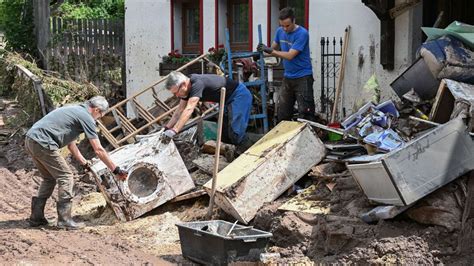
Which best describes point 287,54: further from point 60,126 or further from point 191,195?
point 60,126

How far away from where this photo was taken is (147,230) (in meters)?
9.90

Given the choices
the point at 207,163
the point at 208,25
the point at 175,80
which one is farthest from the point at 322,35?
the point at 175,80

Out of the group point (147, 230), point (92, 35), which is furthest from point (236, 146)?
point (92, 35)

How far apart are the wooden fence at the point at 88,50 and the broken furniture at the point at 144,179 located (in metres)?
9.00

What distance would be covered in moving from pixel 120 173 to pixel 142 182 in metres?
0.99

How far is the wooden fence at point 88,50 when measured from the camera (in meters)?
19.4

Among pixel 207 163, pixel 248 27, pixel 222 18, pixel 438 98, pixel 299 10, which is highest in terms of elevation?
pixel 299 10

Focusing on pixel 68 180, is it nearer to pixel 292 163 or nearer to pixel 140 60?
pixel 292 163

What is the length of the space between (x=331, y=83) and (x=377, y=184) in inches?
193

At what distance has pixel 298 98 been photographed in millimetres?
11453

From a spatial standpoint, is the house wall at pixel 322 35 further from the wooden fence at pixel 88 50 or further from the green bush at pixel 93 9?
the green bush at pixel 93 9

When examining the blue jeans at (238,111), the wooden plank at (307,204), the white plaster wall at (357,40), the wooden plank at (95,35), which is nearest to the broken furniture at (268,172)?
the wooden plank at (307,204)

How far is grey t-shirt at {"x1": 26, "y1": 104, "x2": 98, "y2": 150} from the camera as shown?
9664 millimetres

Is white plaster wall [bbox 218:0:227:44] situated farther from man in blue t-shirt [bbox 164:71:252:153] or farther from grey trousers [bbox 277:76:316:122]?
man in blue t-shirt [bbox 164:71:252:153]
